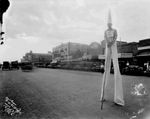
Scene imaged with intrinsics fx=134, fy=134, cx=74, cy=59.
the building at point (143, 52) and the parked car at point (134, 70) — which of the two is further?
the building at point (143, 52)

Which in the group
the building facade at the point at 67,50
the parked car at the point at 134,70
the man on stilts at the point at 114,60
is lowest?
the parked car at the point at 134,70

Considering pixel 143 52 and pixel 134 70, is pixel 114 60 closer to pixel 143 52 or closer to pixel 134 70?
pixel 134 70

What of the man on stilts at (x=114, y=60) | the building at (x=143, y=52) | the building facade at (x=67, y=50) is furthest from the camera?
the building facade at (x=67, y=50)

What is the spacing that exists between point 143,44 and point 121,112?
25.8 meters

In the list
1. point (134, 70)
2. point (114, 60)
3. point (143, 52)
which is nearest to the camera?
point (114, 60)

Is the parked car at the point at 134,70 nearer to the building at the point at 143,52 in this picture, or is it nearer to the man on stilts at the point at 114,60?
the building at the point at 143,52

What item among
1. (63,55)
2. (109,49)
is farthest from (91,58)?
(63,55)

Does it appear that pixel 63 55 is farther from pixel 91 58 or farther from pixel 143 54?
pixel 143 54

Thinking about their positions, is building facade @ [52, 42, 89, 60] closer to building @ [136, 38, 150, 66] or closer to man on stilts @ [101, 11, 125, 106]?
building @ [136, 38, 150, 66]

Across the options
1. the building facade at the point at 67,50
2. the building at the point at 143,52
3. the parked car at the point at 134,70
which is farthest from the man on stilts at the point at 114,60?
the building facade at the point at 67,50

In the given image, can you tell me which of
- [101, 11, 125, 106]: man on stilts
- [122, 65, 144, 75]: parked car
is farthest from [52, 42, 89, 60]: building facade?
[101, 11, 125, 106]: man on stilts

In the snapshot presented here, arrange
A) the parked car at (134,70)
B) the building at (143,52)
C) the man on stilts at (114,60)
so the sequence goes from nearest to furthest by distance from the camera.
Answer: the man on stilts at (114,60)
the parked car at (134,70)
the building at (143,52)

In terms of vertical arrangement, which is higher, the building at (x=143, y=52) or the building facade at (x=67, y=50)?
the building facade at (x=67, y=50)

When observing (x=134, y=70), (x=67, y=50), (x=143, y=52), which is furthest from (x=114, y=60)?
(x=67, y=50)
